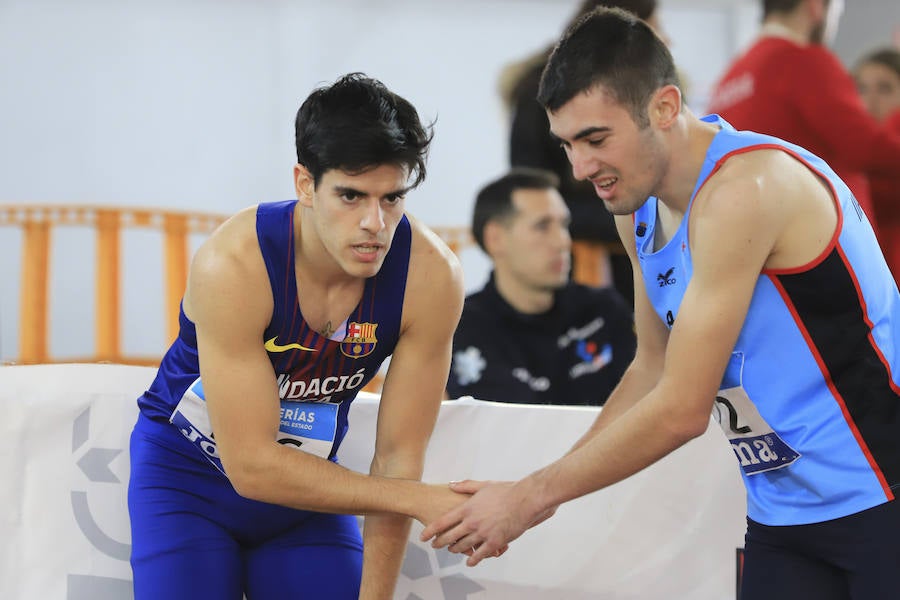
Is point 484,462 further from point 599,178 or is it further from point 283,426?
point 599,178

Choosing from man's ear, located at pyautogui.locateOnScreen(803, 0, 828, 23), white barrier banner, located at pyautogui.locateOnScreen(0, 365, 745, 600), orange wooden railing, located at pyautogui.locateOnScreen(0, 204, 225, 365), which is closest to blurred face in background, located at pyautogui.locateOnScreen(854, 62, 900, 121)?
man's ear, located at pyautogui.locateOnScreen(803, 0, 828, 23)

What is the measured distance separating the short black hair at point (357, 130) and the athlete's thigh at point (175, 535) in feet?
2.42

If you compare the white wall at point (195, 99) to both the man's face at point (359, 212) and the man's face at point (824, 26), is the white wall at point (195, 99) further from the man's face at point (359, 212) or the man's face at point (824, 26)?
the man's face at point (359, 212)

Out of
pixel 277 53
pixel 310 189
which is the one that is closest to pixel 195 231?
pixel 277 53

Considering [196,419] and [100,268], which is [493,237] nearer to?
[196,419]

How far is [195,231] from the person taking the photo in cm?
659

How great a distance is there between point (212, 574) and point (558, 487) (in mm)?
728

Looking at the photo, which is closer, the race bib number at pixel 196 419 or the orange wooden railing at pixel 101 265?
the race bib number at pixel 196 419

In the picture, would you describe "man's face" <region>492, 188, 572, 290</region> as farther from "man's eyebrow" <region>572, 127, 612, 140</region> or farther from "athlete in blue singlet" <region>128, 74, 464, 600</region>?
"man's eyebrow" <region>572, 127, 612, 140</region>

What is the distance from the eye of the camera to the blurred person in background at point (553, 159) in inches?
166

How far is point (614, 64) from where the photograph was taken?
2.02 meters

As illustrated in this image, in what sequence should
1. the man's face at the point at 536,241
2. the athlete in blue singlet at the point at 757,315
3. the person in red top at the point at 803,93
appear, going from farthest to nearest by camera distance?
1. the man's face at the point at 536,241
2. the person in red top at the point at 803,93
3. the athlete in blue singlet at the point at 757,315

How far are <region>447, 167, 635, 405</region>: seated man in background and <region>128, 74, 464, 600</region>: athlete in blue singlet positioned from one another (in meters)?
1.50

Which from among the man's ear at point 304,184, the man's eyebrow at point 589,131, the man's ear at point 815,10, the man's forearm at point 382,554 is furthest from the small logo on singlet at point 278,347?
the man's ear at point 815,10
